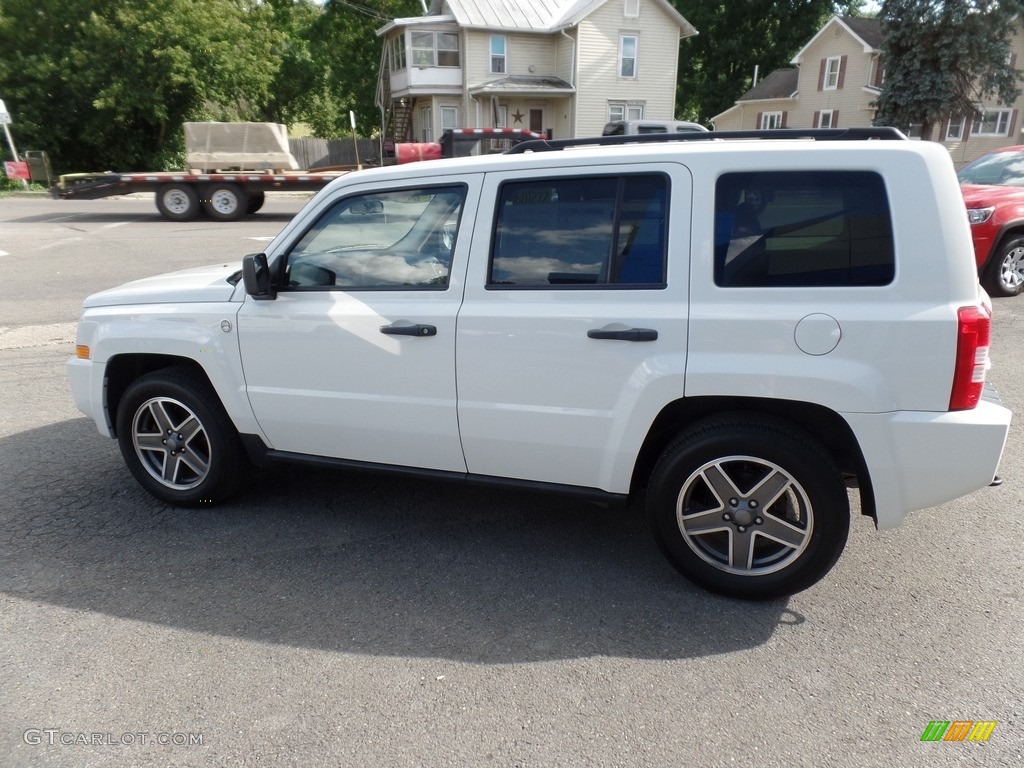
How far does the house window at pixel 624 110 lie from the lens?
33353 millimetres

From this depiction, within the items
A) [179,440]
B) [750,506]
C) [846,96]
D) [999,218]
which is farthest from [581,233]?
[846,96]

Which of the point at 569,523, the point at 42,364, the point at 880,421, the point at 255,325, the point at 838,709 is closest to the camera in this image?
the point at 838,709

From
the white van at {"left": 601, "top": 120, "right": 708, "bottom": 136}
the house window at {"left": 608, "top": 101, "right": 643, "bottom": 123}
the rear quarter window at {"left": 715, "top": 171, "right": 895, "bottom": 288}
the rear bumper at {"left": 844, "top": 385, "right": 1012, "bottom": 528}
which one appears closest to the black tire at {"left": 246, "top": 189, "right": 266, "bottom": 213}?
the white van at {"left": 601, "top": 120, "right": 708, "bottom": 136}

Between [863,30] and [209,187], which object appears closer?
[209,187]

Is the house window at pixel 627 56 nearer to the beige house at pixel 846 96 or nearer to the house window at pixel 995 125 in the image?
the beige house at pixel 846 96

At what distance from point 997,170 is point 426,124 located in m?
29.2

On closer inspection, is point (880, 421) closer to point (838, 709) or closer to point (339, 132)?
point (838, 709)

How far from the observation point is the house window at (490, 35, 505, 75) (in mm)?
32581

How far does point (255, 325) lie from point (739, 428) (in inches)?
91.7

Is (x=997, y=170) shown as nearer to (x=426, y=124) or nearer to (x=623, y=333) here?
(x=623, y=333)

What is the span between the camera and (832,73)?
3638 centimetres

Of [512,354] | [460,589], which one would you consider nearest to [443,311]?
[512,354]

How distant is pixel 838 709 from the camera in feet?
8.36

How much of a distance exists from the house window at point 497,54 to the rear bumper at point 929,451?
33453mm
